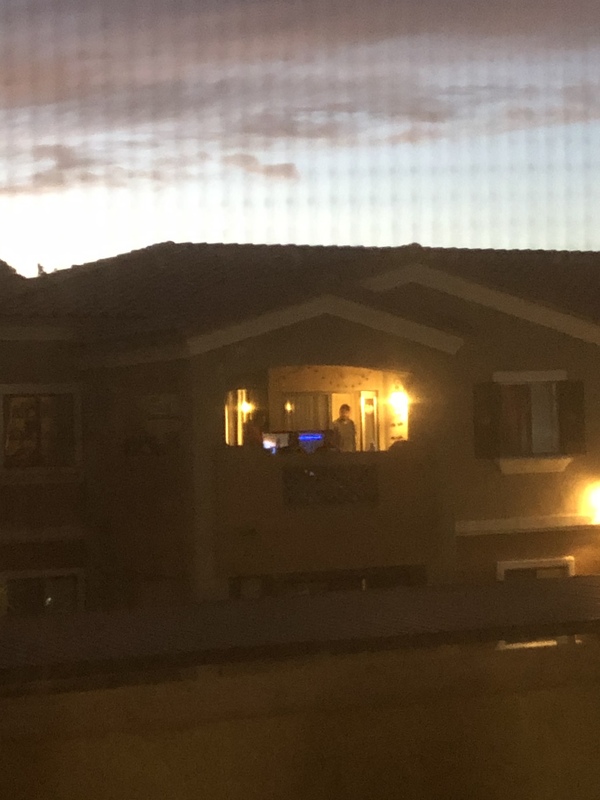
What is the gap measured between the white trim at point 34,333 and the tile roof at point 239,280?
0.67 feet

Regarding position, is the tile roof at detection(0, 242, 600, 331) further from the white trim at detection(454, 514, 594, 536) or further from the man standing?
the white trim at detection(454, 514, 594, 536)

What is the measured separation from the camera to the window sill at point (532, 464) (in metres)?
17.9

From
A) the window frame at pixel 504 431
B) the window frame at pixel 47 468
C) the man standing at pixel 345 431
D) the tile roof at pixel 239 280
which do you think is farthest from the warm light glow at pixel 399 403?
the window frame at pixel 47 468

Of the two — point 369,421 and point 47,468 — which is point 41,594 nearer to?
point 47,468

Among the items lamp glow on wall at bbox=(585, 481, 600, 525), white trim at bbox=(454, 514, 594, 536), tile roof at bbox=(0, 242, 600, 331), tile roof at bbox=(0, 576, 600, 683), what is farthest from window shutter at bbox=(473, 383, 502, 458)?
tile roof at bbox=(0, 576, 600, 683)

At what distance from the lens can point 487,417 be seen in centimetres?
1791

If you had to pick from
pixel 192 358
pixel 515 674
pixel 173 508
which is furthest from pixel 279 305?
pixel 515 674

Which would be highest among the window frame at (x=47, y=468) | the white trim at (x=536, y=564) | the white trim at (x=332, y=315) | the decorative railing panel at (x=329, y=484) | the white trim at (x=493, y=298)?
the white trim at (x=493, y=298)

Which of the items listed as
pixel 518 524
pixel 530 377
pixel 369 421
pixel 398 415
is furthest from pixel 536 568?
pixel 369 421

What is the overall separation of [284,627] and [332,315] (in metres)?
6.76

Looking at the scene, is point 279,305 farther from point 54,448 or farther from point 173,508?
point 54,448

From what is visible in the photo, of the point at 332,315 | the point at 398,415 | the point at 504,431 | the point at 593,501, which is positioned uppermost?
the point at 332,315

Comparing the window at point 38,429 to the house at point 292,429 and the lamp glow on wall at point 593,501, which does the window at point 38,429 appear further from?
the lamp glow on wall at point 593,501

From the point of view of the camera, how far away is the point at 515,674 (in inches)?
342
